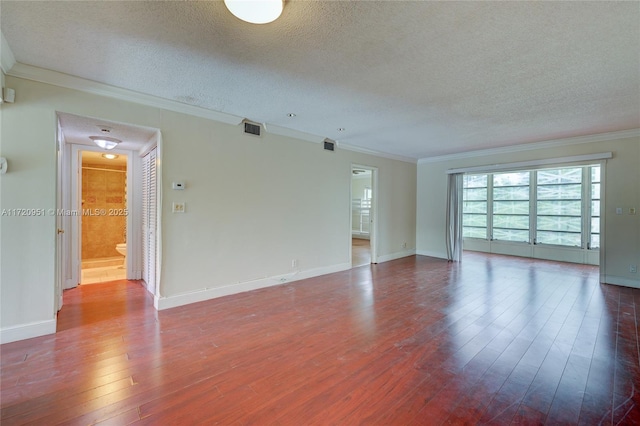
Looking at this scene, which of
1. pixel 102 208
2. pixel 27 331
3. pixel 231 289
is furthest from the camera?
pixel 102 208

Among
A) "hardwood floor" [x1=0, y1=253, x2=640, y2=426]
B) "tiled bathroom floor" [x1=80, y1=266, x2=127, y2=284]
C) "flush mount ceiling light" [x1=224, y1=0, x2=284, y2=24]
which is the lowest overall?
"hardwood floor" [x1=0, y1=253, x2=640, y2=426]

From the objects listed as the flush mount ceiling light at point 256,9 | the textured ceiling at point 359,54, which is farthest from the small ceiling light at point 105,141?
the flush mount ceiling light at point 256,9

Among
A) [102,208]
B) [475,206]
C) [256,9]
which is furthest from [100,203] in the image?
[475,206]

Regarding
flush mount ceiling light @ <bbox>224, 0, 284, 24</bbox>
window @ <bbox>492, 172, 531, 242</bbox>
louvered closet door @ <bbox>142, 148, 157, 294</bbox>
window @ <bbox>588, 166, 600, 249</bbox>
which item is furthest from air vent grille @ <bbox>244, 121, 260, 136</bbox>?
window @ <bbox>588, 166, 600, 249</bbox>

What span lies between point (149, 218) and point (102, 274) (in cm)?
205

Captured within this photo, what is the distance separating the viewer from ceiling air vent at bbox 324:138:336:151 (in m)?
5.12

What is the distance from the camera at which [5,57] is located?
7.35 ft

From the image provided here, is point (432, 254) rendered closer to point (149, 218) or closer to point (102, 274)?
point (149, 218)

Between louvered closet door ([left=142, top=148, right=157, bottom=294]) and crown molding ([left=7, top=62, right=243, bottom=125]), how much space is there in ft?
2.57

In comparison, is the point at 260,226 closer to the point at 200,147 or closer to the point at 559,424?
the point at 200,147

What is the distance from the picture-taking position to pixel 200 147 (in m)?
3.64

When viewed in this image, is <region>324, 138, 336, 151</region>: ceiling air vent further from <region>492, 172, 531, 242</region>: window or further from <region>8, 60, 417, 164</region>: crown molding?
<region>492, 172, 531, 242</region>: window

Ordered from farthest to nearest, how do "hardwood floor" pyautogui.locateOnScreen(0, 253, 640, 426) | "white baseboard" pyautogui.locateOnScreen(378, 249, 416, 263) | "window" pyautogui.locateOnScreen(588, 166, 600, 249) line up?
"white baseboard" pyautogui.locateOnScreen(378, 249, 416, 263), "window" pyautogui.locateOnScreen(588, 166, 600, 249), "hardwood floor" pyautogui.locateOnScreen(0, 253, 640, 426)

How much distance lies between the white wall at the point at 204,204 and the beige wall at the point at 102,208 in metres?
4.09
